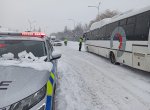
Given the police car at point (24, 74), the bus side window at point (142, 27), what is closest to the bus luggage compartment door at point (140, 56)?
the bus side window at point (142, 27)

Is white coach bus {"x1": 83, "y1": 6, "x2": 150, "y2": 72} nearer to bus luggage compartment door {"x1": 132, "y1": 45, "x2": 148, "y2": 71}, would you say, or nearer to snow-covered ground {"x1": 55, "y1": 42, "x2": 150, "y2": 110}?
bus luggage compartment door {"x1": 132, "y1": 45, "x2": 148, "y2": 71}

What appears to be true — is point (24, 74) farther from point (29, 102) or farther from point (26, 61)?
point (26, 61)

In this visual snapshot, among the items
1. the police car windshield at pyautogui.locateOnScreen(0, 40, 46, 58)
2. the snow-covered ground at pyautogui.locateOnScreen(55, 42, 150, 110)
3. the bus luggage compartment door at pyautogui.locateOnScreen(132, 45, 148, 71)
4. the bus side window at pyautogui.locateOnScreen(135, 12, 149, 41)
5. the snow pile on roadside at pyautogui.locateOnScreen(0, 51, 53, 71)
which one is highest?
the bus side window at pyautogui.locateOnScreen(135, 12, 149, 41)

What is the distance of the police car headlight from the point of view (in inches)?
118

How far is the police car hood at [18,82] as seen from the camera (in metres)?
3.02

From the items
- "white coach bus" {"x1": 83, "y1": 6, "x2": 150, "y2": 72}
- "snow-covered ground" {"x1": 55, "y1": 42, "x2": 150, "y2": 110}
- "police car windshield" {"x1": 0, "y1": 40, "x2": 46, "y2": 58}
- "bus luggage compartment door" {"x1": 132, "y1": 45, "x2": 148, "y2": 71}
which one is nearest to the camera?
"police car windshield" {"x1": 0, "y1": 40, "x2": 46, "y2": 58}

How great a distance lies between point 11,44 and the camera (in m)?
5.17

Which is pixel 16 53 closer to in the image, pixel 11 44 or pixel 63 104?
pixel 11 44

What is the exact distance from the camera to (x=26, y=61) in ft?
14.9

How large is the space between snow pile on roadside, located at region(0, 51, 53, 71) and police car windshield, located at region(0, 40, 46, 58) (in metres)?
0.14

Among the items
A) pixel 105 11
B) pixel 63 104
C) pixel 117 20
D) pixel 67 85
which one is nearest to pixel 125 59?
pixel 117 20

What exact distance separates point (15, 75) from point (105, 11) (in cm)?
6916

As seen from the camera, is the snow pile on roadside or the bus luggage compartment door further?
the bus luggage compartment door

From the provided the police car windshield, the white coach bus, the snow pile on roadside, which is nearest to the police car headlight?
the snow pile on roadside
